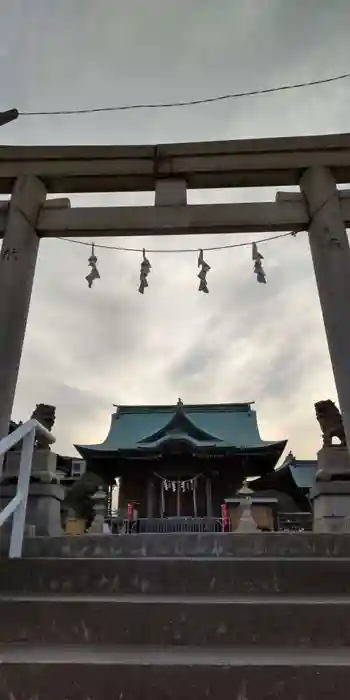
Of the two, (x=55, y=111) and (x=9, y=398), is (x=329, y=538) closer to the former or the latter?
(x=9, y=398)

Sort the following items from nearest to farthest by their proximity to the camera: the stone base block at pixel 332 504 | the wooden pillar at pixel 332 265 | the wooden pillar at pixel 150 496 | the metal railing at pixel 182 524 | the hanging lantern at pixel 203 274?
the wooden pillar at pixel 332 265, the stone base block at pixel 332 504, the hanging lantern at pixel 203 274, the metal railing at pixel 182 524, the wooden pillar at pixel 150 496

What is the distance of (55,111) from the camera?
18.4 feet

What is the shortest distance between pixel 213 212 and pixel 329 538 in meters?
3.53

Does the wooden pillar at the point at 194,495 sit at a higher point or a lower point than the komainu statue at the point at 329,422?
higher

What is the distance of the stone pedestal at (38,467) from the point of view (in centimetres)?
414
